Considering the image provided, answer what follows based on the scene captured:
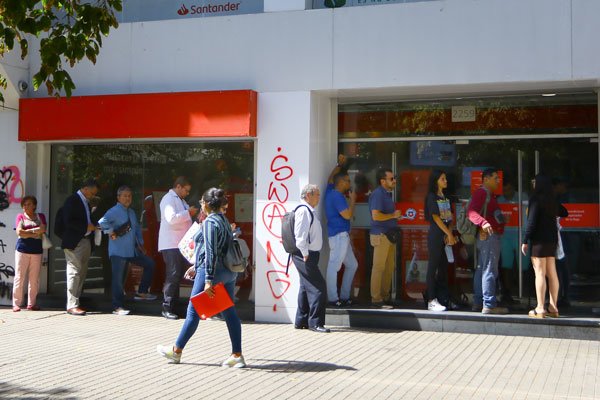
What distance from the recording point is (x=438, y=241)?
1041cm

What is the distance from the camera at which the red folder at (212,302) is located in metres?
7.30

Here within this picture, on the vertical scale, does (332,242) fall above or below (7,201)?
below

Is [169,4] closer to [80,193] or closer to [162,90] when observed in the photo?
[162,90]

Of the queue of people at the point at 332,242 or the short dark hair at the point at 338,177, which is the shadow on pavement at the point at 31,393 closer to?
the queue of people at the point at 332,242

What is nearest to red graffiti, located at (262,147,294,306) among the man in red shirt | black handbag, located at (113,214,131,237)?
black handbag, located at (113,214,131,237)

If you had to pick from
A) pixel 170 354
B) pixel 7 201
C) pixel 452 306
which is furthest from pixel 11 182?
pixel 452 306

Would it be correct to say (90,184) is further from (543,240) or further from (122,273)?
(543,240)

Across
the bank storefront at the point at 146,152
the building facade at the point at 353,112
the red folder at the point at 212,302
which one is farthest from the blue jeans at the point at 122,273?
the red folder at the point at 212,302

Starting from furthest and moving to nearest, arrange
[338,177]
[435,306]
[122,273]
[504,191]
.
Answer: [122,273]
[504,191]
[338,177]
[435,306]

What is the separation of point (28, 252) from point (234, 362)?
5.15m

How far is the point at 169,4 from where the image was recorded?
12.2m

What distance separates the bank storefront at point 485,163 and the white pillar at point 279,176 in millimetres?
1048

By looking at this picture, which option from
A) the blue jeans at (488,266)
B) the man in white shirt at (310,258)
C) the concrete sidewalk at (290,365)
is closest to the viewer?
the concrete sidewalk at (290,365)

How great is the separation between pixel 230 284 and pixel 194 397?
4.99 feet
